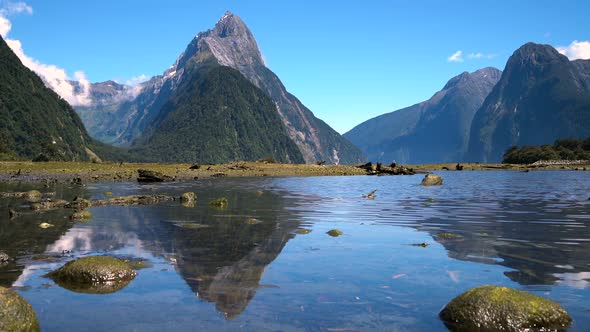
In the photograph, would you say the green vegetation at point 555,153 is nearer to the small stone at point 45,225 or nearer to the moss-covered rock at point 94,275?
the small stone at point 45,225

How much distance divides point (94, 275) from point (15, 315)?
4.49 meters

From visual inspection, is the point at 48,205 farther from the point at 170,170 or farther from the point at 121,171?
the point at 170,170

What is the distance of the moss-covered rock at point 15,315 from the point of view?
9523 mm

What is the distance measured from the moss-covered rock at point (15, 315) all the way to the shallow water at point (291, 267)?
2.68 ft

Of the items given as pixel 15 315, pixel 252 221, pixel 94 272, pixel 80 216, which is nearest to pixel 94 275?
pixel 94 272

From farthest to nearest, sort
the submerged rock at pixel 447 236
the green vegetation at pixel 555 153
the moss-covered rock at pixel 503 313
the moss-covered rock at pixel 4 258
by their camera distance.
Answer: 1. the green vegetation at pixel 555 153
2. the submerged rock at pixel 447 236
3. the moss-covered rock at pixel 4 258
4. the moss-covered rock at pixel 503 313

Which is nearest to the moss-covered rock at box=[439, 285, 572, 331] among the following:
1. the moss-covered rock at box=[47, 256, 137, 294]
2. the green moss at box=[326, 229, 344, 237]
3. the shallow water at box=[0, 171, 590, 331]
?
the shallow water at box=[0, 171, 590, 331]

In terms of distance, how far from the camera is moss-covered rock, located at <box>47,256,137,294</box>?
13.7 m

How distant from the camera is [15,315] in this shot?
966cm

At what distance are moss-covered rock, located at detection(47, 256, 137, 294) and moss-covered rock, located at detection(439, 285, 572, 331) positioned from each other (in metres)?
9.01

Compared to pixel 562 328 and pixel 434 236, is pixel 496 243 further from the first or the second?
pixel 562 328

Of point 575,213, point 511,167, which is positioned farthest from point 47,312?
point 511,167

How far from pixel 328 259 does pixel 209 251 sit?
15.2ft

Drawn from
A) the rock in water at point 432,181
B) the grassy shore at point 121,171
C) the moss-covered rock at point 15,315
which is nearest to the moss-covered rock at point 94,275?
the moss-covered rock at point 15,315
